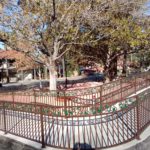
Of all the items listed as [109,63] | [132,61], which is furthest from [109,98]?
[132,61]

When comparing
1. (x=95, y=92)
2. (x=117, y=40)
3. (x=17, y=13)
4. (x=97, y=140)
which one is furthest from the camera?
(x=117, y=40)

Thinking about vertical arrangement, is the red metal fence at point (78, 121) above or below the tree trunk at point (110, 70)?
below

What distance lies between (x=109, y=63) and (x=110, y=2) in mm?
7630

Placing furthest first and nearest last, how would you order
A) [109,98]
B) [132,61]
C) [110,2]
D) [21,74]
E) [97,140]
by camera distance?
[21,74]
[132,61]
[110,2]
[109,98]
[97,140]

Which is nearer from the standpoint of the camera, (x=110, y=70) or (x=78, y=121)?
(x=78, y=121)

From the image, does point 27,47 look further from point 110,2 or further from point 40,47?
point 110,2

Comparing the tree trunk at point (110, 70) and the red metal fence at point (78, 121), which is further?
the tree trunk at point (110, 70)

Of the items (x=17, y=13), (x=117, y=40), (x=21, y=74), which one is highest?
(x=17, y=13)

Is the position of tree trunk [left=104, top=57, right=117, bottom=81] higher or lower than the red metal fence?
higher

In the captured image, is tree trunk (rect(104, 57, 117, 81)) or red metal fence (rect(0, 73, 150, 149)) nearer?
red metal fence (rect(0, 73, 150, 149))

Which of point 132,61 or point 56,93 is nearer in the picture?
point 56,93

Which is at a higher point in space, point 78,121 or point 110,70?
point 110,70

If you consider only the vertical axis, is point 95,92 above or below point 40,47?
below

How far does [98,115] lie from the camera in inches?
237
